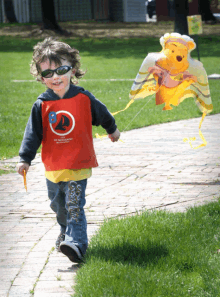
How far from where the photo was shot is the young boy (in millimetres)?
3910

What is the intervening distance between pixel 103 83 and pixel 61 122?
49.7 ft

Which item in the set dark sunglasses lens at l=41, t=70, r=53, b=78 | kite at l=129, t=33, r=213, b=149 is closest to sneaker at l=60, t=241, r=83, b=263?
dark sunglasses lens at l=41, t=70, r=53, b=78

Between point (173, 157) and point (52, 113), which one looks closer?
point (52, 113)

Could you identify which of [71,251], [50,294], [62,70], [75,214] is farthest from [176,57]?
[50,294]

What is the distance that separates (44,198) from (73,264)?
1.99 m

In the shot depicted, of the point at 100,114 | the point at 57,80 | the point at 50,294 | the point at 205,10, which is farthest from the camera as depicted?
the point at 205,10

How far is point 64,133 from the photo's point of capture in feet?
12.8

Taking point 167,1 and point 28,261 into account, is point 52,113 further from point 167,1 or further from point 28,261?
point 167,1

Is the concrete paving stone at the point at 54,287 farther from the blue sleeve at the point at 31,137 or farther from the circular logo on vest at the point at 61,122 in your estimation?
the circular logo on vest at the point at 61,122

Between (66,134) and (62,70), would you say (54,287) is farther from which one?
(62,70)

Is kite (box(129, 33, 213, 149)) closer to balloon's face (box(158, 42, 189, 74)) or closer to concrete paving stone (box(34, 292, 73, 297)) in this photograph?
balloon's face (box(158, 42, 189, 74))

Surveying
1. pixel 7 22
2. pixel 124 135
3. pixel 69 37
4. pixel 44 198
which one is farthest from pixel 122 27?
pixel 44 198

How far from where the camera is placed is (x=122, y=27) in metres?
40.2

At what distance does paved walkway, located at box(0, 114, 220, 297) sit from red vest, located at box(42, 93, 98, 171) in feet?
2.53
